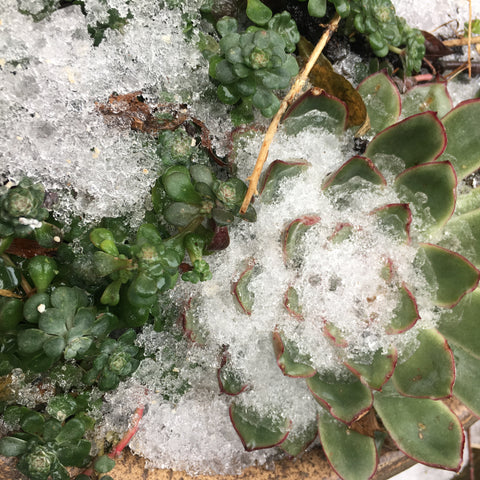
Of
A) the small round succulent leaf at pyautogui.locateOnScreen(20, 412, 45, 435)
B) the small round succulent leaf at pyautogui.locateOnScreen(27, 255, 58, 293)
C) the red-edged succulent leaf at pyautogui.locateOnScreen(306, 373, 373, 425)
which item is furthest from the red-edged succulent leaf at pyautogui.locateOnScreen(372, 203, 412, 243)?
the small round succulent leaf at pyautogui.locateOnScreen(20, 412, 45, 435)

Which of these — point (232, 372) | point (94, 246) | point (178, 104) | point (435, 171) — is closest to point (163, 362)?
point (232, 372)

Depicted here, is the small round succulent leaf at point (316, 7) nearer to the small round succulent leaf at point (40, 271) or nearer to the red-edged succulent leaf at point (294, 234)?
the red-edged succulent leaf at point (294, 234)

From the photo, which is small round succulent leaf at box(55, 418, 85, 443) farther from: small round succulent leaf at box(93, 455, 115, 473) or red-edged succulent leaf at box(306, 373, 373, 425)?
red-edged succulent leaf at box(306, 373, 373, 425)

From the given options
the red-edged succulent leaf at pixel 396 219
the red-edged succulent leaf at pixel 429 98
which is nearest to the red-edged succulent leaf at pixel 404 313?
the red-edged succulent leaf at pixel 396 219

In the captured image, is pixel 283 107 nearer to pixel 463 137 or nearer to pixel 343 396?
pixel 463 137

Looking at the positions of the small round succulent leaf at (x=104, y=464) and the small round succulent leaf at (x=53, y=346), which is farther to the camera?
the small round succulent leaf at (x=104, y=464)
